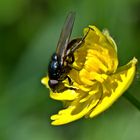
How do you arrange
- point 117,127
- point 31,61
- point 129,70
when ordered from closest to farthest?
point 129,70 < point 117,127 < point 31,61

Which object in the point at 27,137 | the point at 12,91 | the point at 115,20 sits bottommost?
the point at 27,137

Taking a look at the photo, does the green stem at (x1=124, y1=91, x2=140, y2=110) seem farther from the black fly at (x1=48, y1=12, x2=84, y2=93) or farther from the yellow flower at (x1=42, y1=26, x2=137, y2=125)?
the black fly at (x1=48, y1=12, x2=84, y2=93)

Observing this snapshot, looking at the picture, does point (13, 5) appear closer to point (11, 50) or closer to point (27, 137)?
point (11, 50)

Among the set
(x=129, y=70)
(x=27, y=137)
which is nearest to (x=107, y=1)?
(x=27, y=137)

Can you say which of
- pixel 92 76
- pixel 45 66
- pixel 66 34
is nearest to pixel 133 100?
pixel 92 76

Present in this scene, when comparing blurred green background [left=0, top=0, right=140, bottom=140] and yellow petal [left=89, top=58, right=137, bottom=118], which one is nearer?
yellow petal [left=89, top=58, right=137, bottom=118]

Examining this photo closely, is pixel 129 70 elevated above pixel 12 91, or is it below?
above

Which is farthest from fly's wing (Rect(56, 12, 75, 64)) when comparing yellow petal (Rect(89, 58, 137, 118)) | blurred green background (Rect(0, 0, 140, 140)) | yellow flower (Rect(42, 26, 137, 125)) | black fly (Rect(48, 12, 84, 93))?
blurred green background (Rect(0, 0, 140, 140))

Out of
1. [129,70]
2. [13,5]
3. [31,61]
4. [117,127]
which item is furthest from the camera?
[13,5]
